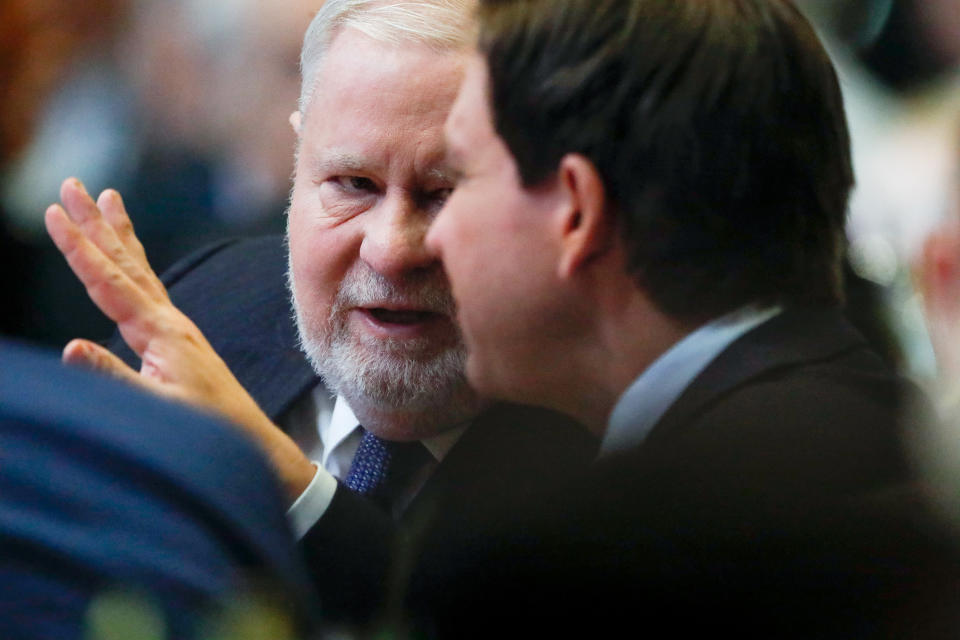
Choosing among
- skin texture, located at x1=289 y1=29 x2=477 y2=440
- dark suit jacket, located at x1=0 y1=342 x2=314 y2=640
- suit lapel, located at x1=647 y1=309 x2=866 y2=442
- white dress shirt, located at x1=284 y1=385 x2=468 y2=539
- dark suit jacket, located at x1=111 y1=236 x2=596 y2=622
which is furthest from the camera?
white dress shirt, located at x1=284 y1=385 x2=468 y2=539

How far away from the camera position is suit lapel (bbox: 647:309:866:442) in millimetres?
1086

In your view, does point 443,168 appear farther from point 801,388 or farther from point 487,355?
point 801,388

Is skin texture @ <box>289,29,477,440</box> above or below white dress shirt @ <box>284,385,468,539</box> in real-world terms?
above

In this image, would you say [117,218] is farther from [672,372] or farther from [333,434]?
[672,372]

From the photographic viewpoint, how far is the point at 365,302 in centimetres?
160

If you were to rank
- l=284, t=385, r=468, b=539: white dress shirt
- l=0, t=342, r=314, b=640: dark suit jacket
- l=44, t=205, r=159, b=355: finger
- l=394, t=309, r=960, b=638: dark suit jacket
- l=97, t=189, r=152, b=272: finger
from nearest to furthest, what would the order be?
1. l=0, t=342, r=314, b=640: dark suit jacket
2. l=394, t=309, r=960, b=638: dark suit jacket
3. l=44, t=205, r=159, b=355: finger
4. l=97, t=189, r=152, b=272: finger
5. l=284, t=385, r=468, b=539: white dress shirt

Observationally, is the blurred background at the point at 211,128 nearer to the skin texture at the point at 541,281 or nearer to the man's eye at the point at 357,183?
the skin texture at the point at 541,281

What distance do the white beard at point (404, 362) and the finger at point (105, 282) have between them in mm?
327

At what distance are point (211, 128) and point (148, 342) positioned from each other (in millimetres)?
1974

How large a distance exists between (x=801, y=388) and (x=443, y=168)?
2.06 feet

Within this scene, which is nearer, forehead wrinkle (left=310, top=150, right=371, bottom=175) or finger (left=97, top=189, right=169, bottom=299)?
finger (left=97, top=189, right=169, bottom=299)

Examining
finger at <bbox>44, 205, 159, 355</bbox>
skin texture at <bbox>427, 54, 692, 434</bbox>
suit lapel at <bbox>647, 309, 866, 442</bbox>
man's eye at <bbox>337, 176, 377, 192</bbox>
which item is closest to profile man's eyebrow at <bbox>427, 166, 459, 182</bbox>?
man's eye at <bbox>337, 176, 377, 192</bbox>

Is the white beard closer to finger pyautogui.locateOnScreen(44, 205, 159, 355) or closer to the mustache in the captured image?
the mustache

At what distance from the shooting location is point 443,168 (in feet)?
5.06
